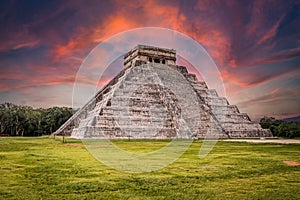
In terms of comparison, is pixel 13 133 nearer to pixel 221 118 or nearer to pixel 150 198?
pixel 221 118

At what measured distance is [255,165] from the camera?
1279cm

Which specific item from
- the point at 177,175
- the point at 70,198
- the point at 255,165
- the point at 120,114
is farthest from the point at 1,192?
the point at 120,114

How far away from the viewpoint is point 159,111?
38.9m

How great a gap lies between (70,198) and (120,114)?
2887 cm

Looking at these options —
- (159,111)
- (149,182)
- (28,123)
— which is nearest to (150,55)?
(159,111)

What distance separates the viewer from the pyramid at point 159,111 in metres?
34.9

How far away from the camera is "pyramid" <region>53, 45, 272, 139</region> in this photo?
34875 millimetres

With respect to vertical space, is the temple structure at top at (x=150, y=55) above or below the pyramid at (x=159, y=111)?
above

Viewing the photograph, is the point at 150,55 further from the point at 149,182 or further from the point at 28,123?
the point at 149,182

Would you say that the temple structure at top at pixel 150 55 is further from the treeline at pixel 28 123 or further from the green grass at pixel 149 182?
the green grass at pixel 149 182

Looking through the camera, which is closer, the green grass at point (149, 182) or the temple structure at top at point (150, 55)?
the green grass at point (149, 182)

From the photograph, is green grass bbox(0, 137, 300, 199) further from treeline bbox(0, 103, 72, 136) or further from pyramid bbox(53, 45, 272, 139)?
treeline bbox(0, 103, 72, 136)

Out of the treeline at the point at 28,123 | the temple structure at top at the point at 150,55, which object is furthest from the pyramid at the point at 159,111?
the treeline at the point at 28,123

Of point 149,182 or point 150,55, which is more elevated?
point 150,55
